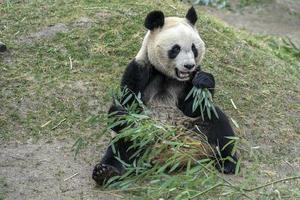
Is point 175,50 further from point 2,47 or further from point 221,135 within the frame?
point 2,47

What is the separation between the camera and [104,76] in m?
7.20

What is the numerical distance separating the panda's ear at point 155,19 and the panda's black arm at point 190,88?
0.51m

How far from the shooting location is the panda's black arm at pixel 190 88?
525 centimetres

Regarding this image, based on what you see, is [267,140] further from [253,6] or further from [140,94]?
[253,6]

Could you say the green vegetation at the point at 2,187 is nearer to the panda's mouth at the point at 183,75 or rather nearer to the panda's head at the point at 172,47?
the panda's head at the point at 172,47

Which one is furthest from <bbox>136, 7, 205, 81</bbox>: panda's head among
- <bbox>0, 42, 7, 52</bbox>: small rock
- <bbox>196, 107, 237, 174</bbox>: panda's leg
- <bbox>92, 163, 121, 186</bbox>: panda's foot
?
<bbox>0, 42, 7, 52</bbox>: small rock

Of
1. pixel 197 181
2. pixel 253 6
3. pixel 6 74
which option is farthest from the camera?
pixel 253 6

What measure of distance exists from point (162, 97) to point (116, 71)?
5.44ft

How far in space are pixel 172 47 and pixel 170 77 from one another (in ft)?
0.98

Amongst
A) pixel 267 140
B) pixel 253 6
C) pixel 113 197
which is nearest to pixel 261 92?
pixel 267 140

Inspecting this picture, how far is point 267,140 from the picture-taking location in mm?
6508

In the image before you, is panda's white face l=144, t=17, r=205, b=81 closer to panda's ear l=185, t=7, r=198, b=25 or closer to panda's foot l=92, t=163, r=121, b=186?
panda's ear l=185, t=7, r=198, b=25

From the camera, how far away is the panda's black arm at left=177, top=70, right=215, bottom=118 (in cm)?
525

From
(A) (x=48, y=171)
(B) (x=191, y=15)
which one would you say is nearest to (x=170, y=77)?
(B) (x=191, y=15)
